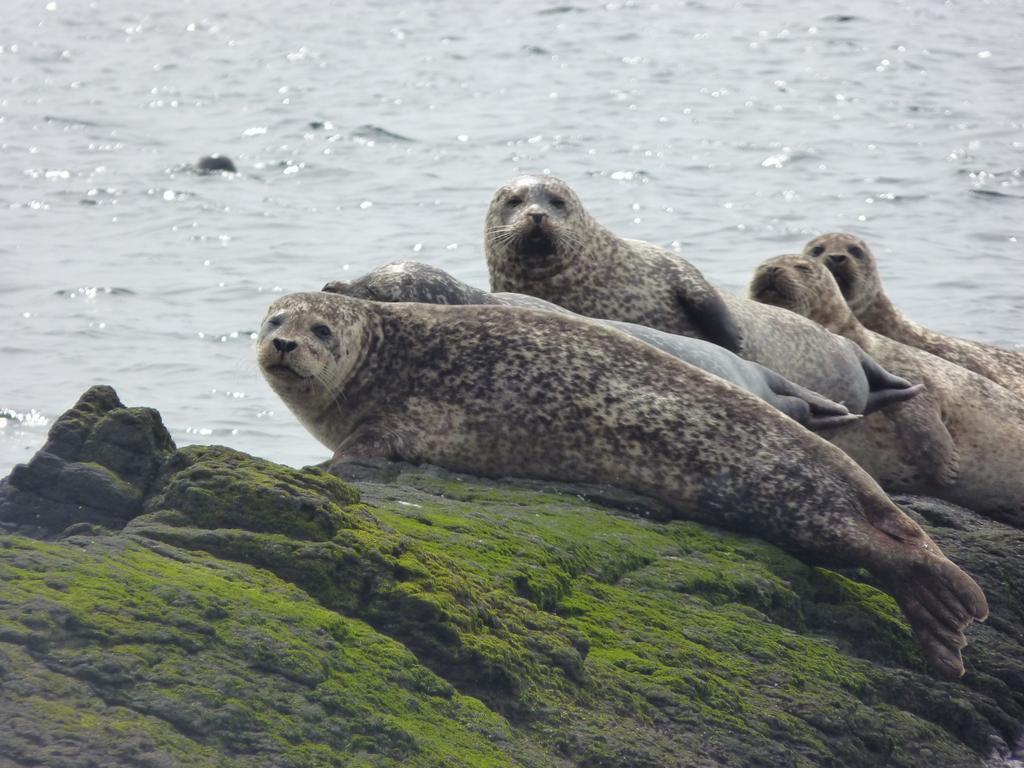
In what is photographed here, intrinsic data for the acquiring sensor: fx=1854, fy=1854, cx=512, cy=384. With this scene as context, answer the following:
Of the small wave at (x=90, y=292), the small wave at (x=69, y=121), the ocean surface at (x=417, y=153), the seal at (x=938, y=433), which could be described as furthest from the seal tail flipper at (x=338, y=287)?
the small wave at (x=69, y=121)

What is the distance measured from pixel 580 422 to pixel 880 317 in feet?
15.4

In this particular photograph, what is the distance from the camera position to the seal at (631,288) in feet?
30.8

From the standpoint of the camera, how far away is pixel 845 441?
30.4 feet

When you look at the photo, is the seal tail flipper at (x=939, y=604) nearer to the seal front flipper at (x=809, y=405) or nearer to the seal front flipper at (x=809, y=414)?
the seal front flipper at (x=809, y=414)

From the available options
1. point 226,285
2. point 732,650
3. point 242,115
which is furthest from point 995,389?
point 242,115

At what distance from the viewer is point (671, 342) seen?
8.14 m

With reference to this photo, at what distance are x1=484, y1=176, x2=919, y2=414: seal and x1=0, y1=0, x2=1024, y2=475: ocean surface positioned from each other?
227 inches

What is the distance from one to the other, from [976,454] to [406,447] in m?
3.50

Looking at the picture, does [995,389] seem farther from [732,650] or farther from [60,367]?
[60,367]

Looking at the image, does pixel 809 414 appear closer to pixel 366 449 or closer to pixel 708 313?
pixel 708 313

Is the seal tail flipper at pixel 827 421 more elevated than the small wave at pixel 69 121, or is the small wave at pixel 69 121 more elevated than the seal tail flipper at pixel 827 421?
the seal tail flipper at pixel 827 421

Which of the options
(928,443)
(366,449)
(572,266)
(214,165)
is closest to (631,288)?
(572,266)

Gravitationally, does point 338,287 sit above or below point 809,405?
above

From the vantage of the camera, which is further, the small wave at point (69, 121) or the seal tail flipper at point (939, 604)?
the small wave at point (69, 121)
